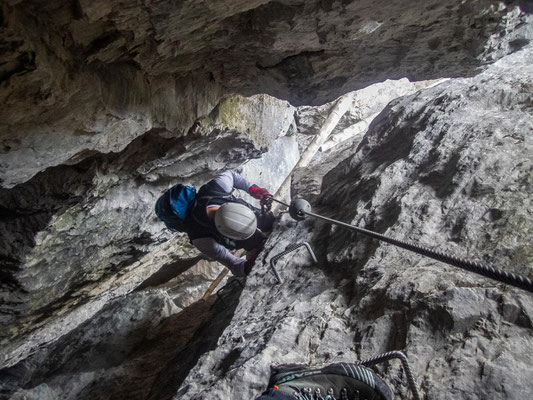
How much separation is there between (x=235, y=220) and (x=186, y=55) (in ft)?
6.04

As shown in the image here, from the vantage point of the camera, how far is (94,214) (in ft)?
15.8

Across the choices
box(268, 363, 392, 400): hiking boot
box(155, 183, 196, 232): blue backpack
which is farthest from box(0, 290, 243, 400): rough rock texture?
box(268, 363, 392, 400): hiking boot

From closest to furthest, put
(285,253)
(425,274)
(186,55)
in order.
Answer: (425,274) < (186,55) < (285,253)

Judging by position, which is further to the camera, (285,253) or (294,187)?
(294,187)

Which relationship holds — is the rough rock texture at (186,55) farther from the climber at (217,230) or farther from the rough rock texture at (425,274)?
the climber at (217,230)

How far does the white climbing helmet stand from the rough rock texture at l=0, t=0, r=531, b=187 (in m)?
1.08

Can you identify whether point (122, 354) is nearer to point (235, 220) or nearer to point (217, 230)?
point (217, 230)

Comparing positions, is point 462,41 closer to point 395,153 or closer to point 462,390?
point 395,153

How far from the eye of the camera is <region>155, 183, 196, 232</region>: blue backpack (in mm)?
4793

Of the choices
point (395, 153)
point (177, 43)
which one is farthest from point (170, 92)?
point (395, 153)

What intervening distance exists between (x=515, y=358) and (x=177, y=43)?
9.78 feet

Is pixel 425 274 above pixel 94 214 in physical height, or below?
below

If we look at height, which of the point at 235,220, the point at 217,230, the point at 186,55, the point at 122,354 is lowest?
the point at 122,354

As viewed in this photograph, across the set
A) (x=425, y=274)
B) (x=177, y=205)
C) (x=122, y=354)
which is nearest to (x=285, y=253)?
(x=425, y=274)
